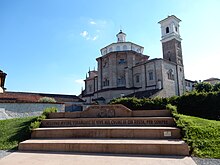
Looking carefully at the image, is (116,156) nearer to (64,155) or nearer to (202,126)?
(64,155)

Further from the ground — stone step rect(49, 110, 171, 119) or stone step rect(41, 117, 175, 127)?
stone step rect(49, 110, 171, 119)

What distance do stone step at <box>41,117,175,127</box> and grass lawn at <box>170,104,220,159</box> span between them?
29.3 inches

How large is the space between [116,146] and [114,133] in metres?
1.36

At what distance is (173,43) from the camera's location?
42594 mm

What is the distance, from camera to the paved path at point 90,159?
571 centimetres

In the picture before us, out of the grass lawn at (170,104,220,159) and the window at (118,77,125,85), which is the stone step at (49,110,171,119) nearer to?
the grass lawn at (170,104,220,159)

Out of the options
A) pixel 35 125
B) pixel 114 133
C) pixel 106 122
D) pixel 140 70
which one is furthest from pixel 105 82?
pixel 114 133

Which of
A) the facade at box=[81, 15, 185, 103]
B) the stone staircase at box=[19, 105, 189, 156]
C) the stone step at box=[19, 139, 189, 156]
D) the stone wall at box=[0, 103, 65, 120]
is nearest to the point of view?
the stone step at box=[19, 139, 189, 156]

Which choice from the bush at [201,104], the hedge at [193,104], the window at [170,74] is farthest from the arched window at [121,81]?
the bush at [201,104]

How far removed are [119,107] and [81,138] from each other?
12.4ft

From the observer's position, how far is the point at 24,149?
26.0ft

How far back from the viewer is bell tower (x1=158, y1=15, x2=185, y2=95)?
4134 centimetres

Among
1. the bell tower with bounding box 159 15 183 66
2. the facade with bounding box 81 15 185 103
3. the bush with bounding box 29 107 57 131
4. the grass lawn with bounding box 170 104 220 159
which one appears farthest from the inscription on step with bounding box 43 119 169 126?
the bell tower with bounding box 159 15 183 66

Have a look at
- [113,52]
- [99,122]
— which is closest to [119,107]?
[99,122]
